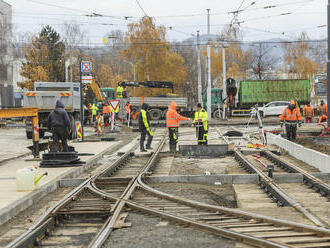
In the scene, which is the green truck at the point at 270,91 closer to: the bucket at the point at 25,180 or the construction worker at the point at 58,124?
the construction worker at the point at 58,124

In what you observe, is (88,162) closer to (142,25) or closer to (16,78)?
(142,25)

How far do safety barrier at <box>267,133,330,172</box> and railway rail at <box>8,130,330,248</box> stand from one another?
461 cm

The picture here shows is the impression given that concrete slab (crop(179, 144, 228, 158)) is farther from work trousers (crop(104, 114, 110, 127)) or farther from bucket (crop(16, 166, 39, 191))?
work trousers (crop(104, 114, 110, 127))

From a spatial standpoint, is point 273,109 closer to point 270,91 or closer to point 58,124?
point 270,91

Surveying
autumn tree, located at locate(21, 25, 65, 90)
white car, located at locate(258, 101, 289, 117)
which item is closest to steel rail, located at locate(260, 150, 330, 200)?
white car, located at locate(258, 101, 289, 117)

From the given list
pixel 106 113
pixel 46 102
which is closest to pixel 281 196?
pixel 46 102

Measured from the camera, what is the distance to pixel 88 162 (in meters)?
13.6

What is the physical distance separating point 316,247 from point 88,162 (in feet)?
30.7

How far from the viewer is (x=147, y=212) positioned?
7.13m

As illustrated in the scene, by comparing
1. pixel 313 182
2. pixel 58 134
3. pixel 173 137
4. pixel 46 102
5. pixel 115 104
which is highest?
pixel 46 102

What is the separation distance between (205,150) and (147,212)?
8757mm

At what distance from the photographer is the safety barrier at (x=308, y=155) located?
11.4 m

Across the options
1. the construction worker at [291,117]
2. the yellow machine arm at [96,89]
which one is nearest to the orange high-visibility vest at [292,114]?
the construction worker at [291,117]

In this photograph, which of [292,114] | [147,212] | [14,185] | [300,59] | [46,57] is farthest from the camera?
[300,59]
